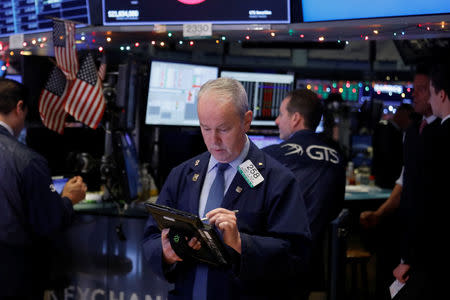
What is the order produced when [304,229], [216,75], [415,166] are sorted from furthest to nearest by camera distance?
[216,75], [415,166], [304,229]

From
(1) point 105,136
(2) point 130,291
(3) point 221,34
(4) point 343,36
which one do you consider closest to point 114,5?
(3) point 221,34

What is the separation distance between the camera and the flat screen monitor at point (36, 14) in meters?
3.81

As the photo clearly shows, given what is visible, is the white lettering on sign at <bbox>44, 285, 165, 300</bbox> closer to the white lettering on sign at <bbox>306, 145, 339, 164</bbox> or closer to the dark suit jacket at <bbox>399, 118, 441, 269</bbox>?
the white lettering on sign at <bbox>306, 145, 339, 164</bbox>

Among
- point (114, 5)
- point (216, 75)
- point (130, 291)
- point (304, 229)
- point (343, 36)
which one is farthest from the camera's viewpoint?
point (216, 75)

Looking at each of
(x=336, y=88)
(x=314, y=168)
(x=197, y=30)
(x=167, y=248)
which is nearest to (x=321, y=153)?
(x=314, y=168)

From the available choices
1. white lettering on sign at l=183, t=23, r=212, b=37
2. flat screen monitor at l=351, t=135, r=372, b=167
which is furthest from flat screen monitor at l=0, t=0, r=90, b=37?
flat screen monitor at l=351, t=135, r=372, b=167

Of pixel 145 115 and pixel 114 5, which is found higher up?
pixel 114 5

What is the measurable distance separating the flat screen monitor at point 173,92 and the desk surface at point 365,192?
5.79 ft

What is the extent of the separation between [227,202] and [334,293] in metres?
1.72

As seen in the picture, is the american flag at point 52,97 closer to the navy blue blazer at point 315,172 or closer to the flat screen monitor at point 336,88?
the navy blue blazer at point 315,172

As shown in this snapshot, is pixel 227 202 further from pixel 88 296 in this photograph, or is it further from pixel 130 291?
pixel 88 296

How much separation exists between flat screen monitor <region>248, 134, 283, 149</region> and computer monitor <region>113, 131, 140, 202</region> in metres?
1.31

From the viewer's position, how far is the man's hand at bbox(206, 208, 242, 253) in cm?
184

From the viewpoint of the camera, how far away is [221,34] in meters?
3.47
